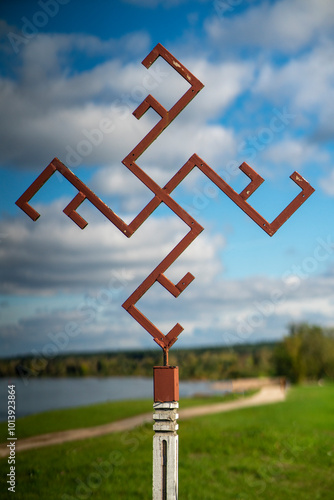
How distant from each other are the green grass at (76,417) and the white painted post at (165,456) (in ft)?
20.8

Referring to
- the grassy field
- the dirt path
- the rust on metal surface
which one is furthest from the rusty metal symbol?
the dirt path

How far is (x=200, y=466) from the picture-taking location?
827 cm

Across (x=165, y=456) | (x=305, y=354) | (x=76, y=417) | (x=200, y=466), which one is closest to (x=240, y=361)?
(x=305, y=354)

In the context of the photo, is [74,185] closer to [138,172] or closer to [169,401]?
[138,172]

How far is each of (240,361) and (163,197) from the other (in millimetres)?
30855

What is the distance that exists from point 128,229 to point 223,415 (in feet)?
37.9

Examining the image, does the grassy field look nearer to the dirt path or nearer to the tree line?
the dirt path

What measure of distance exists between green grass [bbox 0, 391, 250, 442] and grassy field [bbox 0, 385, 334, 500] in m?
1.54

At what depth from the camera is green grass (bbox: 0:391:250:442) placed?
35.9 feet

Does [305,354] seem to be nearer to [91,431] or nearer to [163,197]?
[91,431]

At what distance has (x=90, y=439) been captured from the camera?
10148 millimetres

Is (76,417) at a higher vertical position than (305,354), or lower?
lower

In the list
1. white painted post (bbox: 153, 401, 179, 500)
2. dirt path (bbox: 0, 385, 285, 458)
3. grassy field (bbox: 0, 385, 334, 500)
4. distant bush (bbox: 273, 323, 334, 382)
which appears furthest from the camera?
distant bush (bbox: 273, 323, 334, 382)

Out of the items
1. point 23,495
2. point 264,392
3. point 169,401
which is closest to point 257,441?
point 23,495
